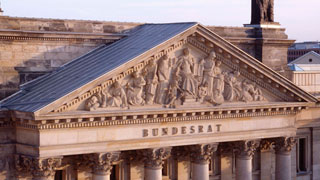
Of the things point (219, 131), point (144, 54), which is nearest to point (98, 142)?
point (144, 54)

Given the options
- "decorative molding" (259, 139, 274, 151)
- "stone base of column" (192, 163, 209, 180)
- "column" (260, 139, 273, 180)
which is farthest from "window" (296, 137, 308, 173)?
"stone base of column" (192, 163, 209, 180)

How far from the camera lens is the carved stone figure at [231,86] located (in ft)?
175

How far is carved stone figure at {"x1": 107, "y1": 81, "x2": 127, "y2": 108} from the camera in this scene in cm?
4769

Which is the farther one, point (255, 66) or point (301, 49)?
point (301, 49)

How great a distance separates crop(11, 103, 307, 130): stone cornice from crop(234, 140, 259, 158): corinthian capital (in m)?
1.75

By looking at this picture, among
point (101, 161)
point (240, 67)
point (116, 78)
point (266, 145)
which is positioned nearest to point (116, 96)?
point (116, 78)

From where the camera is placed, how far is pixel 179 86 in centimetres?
5069

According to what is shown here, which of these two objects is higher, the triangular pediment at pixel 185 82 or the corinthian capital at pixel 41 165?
the triangular pediment at pixel 185 82

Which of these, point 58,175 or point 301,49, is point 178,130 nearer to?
point 58,175

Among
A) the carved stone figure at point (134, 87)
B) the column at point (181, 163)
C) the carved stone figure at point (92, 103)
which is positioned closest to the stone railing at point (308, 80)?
the column at point (181, 163)

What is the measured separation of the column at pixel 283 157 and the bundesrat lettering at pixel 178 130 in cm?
A: 610

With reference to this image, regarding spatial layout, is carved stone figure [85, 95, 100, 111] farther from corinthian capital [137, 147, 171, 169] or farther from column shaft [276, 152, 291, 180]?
column shaft [276, 152, 291, 180]

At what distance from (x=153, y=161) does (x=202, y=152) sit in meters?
3.65

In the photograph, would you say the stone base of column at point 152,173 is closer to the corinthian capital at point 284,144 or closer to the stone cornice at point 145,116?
the stone cornice at point 145,116
